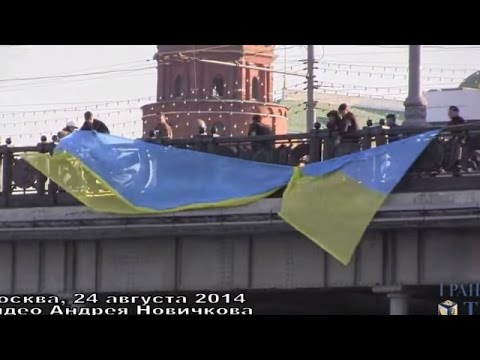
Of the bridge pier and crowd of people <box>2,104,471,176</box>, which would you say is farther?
the bridge pier

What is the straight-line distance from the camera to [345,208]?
23.5m

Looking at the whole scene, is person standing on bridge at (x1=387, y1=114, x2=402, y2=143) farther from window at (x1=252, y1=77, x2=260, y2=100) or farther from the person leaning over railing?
window at (x1=252, y1=77, x2=260, y2=100)

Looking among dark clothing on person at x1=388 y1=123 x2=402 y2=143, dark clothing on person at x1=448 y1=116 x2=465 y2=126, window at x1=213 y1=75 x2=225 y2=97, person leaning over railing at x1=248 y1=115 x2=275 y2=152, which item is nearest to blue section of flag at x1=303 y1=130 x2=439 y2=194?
dark clothing on person at x1=388 y1=123 x2=402 y2=143

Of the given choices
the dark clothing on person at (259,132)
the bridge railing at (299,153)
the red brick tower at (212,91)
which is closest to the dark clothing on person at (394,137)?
the bridge railing at (299,153)

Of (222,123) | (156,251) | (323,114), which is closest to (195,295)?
(156,251)

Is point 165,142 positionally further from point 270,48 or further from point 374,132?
point 270,48

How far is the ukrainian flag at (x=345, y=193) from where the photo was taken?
23328 mm

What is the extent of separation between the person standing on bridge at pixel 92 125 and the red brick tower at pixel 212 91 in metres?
59.0

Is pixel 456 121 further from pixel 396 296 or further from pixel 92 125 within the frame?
pixel 92 125

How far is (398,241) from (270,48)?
7047cm

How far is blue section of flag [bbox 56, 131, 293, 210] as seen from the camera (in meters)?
24.5

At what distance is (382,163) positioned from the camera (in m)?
23.6

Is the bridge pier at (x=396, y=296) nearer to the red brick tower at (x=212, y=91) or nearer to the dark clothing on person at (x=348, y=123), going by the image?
the dark clothing on person at (x=348, y=123)

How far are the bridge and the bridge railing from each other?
22 mm
